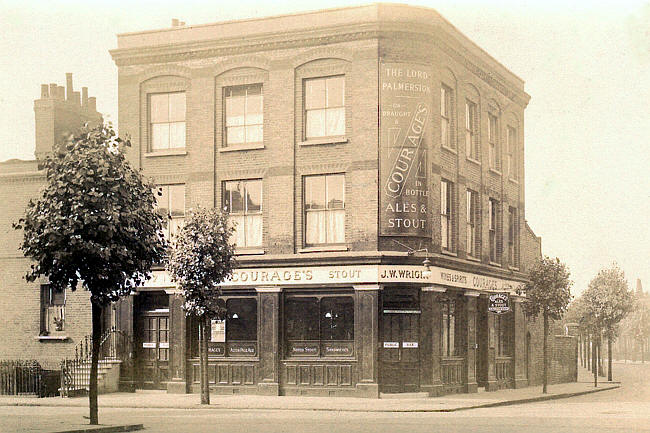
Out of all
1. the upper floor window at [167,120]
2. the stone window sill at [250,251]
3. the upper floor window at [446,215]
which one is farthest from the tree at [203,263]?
the upper floor window at [446,215]

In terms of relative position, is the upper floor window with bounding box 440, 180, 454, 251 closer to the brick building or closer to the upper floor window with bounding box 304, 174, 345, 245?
the upper floor window with bounding box 304, 174, 345, 245

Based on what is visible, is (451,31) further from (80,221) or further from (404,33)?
(80,221)

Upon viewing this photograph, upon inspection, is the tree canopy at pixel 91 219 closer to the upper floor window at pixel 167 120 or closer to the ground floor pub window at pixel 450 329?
the upper floor window at pixel 167 120

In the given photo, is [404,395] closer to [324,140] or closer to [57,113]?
[324,140]

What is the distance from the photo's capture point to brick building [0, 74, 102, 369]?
37.0m

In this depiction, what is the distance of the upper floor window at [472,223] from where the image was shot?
38.3 meters

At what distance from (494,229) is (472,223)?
266cm

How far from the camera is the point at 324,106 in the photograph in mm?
34062

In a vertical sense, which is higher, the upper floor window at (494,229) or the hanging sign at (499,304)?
the upper floor window at (494,229)

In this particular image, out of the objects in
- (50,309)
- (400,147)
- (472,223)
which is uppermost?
(400,147)

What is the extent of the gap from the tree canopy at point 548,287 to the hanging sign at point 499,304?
3.47m

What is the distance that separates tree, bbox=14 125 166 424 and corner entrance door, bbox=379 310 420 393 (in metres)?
12.3

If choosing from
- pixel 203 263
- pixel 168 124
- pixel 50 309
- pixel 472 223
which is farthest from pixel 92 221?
pixel 472 223

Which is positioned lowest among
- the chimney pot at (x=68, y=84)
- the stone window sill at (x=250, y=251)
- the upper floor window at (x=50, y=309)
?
the upper floor window at (x=50, y=309)
